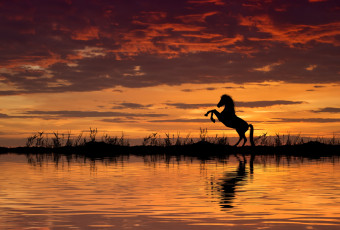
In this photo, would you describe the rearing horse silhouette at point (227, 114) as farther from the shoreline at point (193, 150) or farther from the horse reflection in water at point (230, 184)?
the horse reflection in water at point (230, 184)

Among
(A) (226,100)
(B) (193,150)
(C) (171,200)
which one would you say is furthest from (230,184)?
(B) (193,150)

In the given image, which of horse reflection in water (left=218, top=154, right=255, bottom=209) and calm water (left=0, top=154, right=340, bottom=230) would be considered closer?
calm water (left=0, top=154, right=340, bottom=230)

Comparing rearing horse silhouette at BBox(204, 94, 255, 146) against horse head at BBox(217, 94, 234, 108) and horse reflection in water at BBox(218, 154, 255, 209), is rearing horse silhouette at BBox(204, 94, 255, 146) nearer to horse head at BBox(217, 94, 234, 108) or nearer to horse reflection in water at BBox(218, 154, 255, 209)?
horse head at BBox(217, 94, 234, 108)

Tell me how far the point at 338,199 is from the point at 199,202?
3035 mm

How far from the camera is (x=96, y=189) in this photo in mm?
14531

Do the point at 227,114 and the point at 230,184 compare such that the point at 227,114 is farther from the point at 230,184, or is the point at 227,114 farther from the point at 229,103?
the point at 230,184

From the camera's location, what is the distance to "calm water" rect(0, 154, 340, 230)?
31.4ft

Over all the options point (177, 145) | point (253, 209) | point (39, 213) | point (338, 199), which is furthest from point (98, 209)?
point (177, 145)

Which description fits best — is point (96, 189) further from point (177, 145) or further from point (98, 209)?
point (177, 145)

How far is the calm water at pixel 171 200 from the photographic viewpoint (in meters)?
9.57

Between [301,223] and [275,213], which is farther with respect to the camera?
[275,213]

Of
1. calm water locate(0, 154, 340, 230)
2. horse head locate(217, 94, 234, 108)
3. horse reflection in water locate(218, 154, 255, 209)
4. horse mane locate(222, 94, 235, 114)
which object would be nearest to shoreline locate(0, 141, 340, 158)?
horse mane locate(222, 94, 235, 114)

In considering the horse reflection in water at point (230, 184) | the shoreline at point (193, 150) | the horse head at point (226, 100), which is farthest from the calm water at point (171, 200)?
the shoreline at point (193, 150)

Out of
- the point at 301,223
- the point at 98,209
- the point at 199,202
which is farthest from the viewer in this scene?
the point at 199,202
